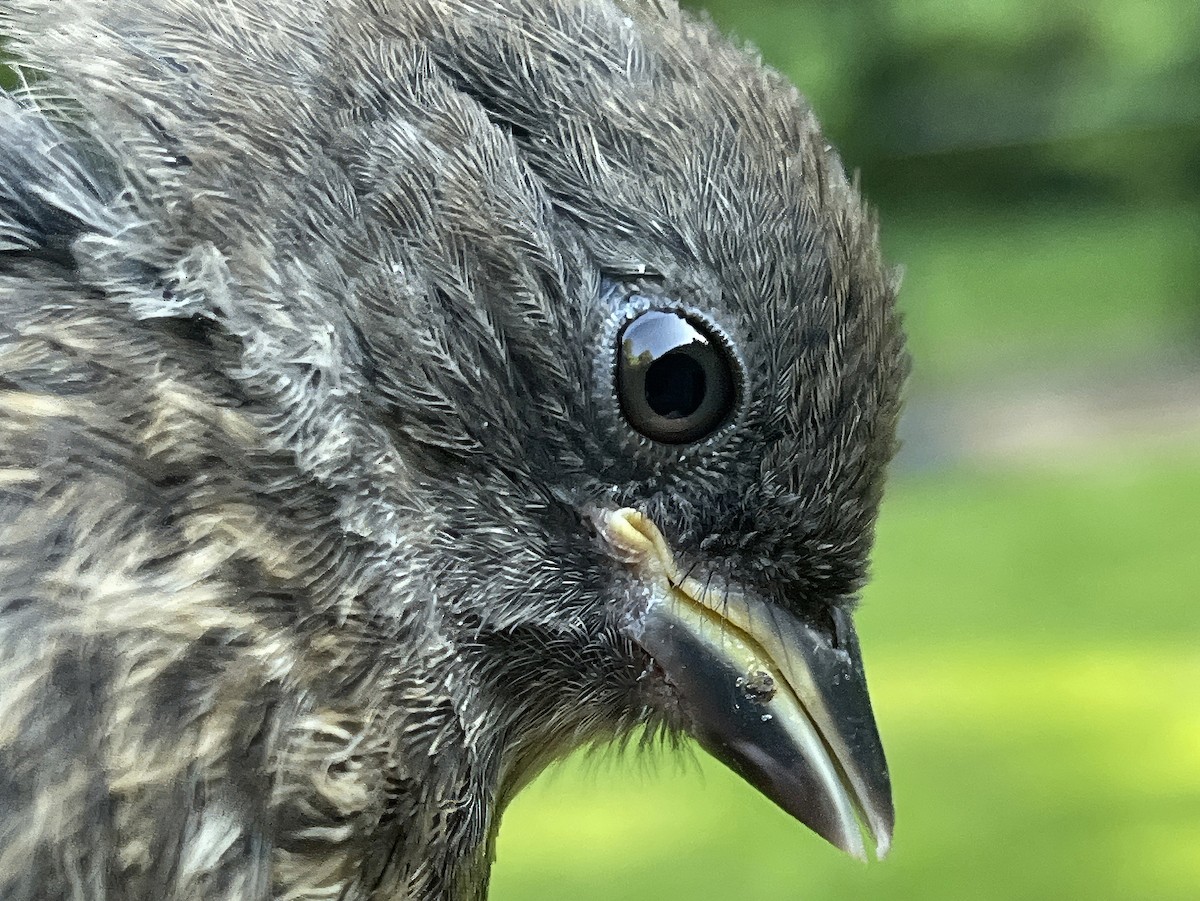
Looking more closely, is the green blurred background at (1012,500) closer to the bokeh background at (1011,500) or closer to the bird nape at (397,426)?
the bokeh background at (1011,500)

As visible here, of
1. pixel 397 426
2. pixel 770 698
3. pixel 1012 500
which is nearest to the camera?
pixel 397 426

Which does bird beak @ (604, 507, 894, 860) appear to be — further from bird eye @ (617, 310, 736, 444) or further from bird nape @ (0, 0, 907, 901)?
bird eye @ (617, 310, 736, 444)

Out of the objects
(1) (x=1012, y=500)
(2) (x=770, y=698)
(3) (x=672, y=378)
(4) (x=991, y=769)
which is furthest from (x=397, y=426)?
(1) (x=1012, y=500)

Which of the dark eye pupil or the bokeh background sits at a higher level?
the bokeh background

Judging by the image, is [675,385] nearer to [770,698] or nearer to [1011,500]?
[770,698]

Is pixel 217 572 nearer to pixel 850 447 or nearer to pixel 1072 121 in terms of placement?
pixel 850 447

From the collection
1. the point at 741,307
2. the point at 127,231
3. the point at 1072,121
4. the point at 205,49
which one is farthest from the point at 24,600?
the point at 1072,121

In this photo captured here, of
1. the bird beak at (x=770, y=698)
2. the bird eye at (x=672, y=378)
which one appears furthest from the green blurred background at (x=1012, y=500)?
the bird eye at (x=672, y=378)

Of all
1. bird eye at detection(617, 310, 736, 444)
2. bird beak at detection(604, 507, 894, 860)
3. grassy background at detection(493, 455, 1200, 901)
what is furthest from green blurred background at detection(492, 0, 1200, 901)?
bird eye at detection(617, 310, 736, 444)

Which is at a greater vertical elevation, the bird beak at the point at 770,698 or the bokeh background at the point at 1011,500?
the bokeh background at the point at 1011,500
